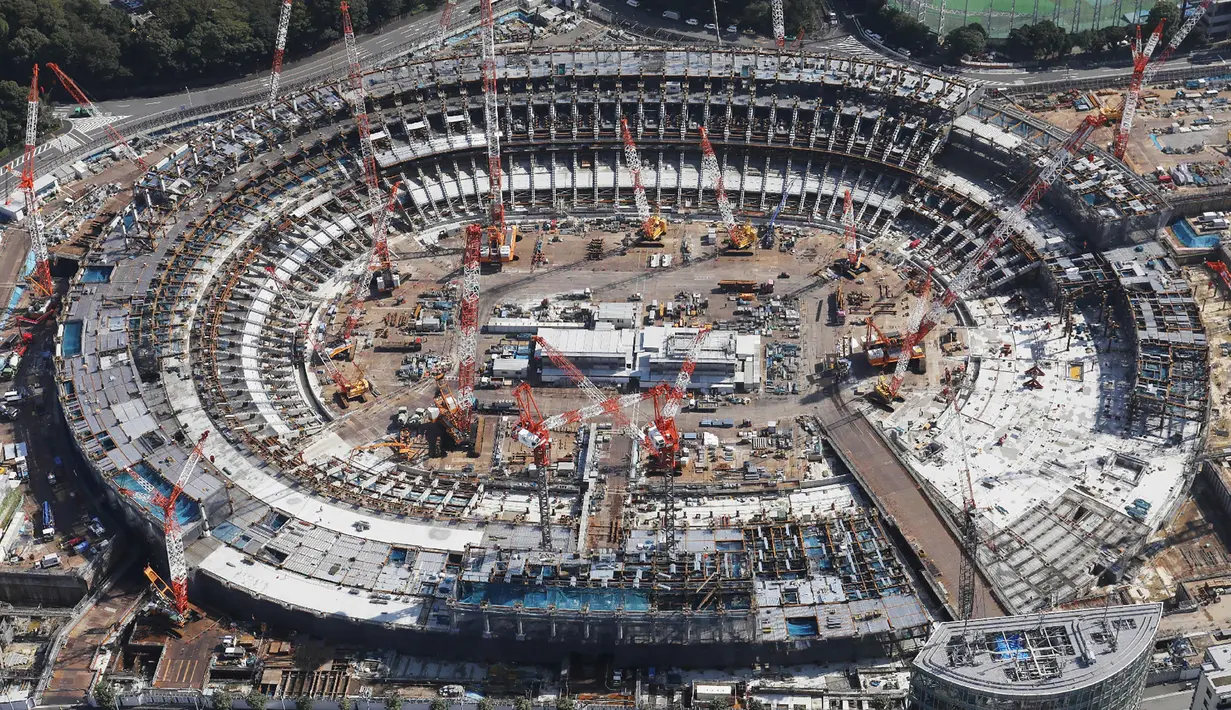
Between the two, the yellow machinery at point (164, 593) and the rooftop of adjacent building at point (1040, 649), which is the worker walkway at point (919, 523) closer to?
the rooftop of adjacent building at point (1040, 649)

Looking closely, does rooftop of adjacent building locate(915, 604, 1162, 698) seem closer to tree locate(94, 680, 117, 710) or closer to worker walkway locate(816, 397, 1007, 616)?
worker walkway locate(816, 397, 1007, 616)

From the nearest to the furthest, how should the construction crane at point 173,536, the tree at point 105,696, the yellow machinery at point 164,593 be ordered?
the tree at point 105,696, the construction crane at point 173,536, the yellow machinery at point 164,593

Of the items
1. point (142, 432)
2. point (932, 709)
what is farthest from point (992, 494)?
point (142, 432)

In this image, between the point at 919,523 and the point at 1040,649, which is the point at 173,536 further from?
the point at 1040,649

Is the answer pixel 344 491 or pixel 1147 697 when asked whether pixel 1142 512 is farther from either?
pixel 344 491

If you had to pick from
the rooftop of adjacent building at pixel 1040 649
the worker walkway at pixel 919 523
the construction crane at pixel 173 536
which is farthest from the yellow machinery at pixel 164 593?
the rooftop of adjacent building at pixel 1040 649

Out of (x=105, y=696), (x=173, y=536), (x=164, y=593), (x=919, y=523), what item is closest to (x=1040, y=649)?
(x=919, y=523)
